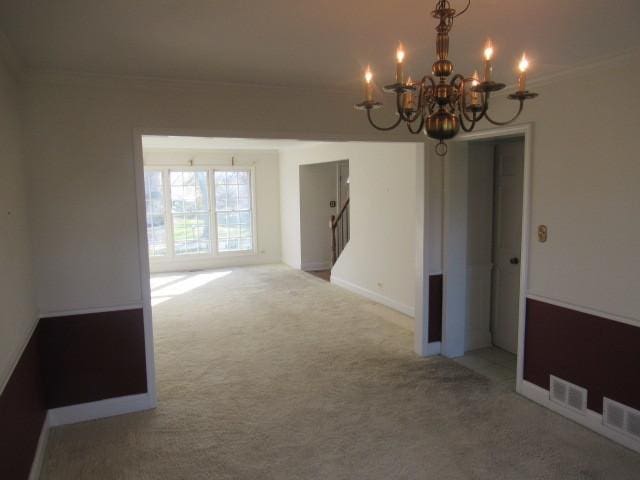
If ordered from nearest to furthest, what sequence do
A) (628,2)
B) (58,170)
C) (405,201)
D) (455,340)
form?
(628,2)
(58,170)
(455,340)
(405,201)

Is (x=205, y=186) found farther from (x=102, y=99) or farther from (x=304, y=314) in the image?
(x=102, y=99)

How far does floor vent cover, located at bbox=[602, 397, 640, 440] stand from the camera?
9.56ft

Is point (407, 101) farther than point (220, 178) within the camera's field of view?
No

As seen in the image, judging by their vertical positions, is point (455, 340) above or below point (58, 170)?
below

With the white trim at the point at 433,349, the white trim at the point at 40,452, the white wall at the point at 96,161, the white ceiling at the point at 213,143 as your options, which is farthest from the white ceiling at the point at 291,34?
the white ceiling at the point at 213,143

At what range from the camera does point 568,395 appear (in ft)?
11.0

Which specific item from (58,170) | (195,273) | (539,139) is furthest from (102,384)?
(195,273)

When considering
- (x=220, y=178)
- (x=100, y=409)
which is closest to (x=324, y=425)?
(x=100, y=409)

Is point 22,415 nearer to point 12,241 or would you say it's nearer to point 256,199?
point 12,241

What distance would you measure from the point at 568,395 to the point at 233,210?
298 inches

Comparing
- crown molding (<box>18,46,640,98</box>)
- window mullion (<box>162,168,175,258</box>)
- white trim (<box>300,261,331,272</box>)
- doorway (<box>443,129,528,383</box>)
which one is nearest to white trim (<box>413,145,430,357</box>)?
doorway (<box>443,129,528,383</box>)

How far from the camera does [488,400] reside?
142 inches

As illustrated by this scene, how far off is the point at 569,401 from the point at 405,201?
3.04 metres

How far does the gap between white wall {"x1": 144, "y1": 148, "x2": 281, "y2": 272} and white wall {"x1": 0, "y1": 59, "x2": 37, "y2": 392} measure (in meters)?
6.27
